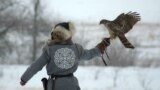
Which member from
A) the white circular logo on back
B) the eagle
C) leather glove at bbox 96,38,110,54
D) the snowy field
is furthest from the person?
the snowy field

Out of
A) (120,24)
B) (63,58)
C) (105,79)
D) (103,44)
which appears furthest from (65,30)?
(105,79)

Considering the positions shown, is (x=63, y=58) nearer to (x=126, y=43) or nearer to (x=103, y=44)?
(x=103, y=44)

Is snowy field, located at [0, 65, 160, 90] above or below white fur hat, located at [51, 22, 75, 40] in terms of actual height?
below

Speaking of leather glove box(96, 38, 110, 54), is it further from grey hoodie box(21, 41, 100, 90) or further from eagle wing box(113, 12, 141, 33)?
grey hoodie box(21, 41, 100, 90)

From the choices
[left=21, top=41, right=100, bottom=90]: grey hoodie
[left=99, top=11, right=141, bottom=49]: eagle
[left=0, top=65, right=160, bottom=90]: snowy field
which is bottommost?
[left=0, top=65, right=160, bottom=90]: snowy field

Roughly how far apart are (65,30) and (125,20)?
24.5 inches

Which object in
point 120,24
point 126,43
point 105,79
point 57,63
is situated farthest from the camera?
point 105,79

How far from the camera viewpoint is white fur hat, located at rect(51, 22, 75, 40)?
178 inches

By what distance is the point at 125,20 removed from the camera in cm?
482

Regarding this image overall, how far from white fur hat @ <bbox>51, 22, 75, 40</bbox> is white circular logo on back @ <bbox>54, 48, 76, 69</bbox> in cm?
12

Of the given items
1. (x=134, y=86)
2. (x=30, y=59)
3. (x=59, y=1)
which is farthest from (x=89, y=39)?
(x=134, y=86)

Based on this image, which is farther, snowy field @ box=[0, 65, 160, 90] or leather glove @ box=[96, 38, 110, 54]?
snowy field @ box=[0, 65, 160, 90]

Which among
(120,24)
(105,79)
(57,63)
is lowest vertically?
(105,79)

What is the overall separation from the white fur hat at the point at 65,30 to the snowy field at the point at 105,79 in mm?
5069
